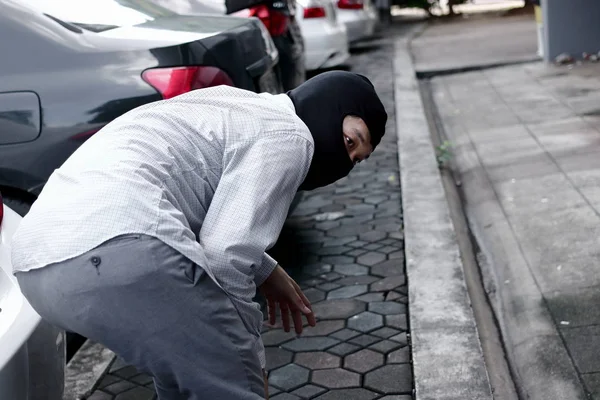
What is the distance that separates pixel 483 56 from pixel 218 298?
40.7ft

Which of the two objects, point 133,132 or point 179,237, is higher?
point 133,132

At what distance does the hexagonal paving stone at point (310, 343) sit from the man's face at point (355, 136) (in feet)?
6.16

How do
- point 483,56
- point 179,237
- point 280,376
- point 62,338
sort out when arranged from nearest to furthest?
point 179,237 → point 62,338 → point 280,376 → point 483,56

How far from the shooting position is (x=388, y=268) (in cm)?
530

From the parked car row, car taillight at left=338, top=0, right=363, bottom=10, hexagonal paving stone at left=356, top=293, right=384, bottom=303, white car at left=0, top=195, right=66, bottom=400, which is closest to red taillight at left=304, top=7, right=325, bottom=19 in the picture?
car taillight at left=338, top=0, right=363, bottom=10

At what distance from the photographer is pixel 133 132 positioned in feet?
7.81

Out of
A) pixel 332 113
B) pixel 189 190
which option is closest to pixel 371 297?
pixel 332 113

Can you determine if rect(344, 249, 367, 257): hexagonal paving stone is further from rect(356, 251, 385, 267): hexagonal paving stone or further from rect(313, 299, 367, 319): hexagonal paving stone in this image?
rect(313, 299, 367, 319): hexagonal paving stone

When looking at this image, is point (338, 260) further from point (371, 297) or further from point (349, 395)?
point (349, 395)

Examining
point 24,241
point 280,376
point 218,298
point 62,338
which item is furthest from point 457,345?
point 24,241

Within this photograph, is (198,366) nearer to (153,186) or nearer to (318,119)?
(153,186)

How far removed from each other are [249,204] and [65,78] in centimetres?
218

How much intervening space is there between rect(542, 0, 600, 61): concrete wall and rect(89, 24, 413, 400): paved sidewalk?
565 centimetres

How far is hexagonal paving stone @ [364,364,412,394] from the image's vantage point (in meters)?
3.80
